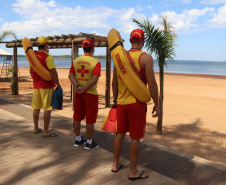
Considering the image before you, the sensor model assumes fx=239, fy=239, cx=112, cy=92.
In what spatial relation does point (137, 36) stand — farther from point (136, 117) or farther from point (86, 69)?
point (86, 69)

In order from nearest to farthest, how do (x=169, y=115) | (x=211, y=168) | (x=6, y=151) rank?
(x=211, y=168)
(x=6, y=151)
(x=169, y=115)

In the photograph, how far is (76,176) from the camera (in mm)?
3232

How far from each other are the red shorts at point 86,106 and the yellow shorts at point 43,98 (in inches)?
32.5

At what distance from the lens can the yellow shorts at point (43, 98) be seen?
4.75 meters

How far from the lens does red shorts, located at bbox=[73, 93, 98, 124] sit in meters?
4.13

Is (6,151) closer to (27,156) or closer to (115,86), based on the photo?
(27,156)

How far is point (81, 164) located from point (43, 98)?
1756 mm

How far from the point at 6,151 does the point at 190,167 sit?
304 cm

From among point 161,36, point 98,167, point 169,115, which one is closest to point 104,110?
point 169,115

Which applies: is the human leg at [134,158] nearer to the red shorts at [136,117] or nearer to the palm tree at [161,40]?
the red shorts at [136,117]

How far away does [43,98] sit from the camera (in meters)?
4.76

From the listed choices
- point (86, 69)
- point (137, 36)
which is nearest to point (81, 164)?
point (86, 69)

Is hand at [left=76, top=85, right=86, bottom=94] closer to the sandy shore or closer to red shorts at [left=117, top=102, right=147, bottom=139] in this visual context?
red shorts at [left=117, top=102, right=147, bottom=139]

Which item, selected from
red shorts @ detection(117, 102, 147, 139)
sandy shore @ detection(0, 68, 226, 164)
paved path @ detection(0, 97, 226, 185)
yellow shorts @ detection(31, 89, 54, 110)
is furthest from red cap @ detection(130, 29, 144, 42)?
sandy shore @ detection(0, 68, 226, 164)
